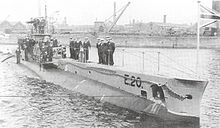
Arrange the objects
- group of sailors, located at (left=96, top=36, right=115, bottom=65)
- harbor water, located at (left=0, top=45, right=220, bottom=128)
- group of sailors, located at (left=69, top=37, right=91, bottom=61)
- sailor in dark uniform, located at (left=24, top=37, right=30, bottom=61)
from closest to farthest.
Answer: harbor water, located at (left=0, top=45, right=220, bottom=128) < group of sailors, located at (left=96, top=36, right=115, bottom=65) < group of sailors, located at (left=69, top=37, right=91, bottom=61) < sailor in dark uniform, located at (left=24, top=37, right=30, bottom=61)

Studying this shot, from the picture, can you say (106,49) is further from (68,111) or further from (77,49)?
(77,49)

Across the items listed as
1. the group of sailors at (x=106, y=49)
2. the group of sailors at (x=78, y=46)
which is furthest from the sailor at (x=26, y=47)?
the group of sailors at (x=106, y=49)

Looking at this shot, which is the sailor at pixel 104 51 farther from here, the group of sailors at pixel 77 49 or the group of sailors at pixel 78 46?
the group of sailors at pixel 78 46

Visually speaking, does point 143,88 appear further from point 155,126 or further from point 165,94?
point 155,126

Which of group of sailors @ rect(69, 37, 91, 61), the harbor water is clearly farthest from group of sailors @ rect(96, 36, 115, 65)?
group of sailors @ rect(69, 37, 91, 61)

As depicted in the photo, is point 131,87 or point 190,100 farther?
point 131,87

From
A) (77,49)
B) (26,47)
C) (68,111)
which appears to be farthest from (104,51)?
(26,47)

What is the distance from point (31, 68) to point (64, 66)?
6.47 m

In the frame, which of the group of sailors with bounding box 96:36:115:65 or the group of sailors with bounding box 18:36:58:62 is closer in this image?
the group of sailors with bounding box 96:36:115:65

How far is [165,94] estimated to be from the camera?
12.9 meters

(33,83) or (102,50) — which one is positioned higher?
(102,50)

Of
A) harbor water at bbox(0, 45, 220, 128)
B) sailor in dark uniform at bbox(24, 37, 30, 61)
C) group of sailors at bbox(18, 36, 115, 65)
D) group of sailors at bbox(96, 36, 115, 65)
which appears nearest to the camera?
harbor water at bbox(0, 45, 220, 128)

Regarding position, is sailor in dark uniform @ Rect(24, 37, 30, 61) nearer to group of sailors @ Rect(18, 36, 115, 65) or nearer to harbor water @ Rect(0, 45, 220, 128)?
group of sailors @ Rect(18, 36, 115, 65)

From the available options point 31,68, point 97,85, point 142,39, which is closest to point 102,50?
point 97,85
